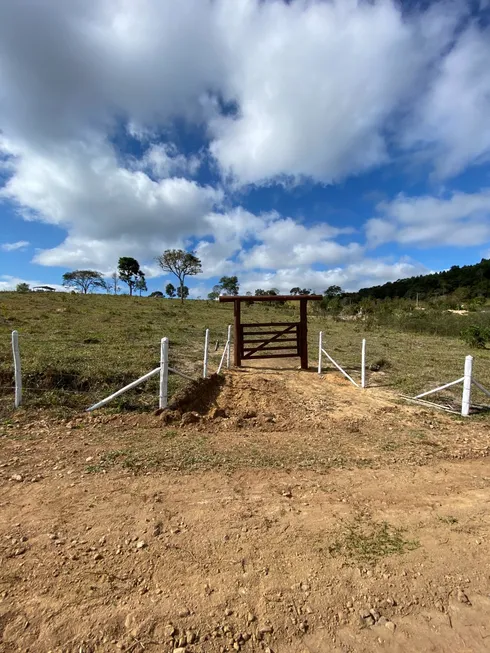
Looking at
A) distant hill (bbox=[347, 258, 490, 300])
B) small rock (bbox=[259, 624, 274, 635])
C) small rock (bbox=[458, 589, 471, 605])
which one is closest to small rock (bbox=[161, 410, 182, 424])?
small rock (bbox=[259, 624, 274, 635])

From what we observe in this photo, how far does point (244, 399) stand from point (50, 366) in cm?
436

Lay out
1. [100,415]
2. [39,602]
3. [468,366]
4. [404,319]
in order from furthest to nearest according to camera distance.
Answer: [404,319]
[468,366]
[100,415]
[39,602]

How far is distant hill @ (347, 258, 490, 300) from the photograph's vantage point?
51.4 metres

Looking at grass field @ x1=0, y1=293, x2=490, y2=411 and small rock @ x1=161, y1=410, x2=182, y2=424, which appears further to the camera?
grass field @ x1=0, y1=293, x2=490, y2=411

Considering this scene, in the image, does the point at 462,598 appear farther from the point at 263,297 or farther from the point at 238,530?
the point at 263,297

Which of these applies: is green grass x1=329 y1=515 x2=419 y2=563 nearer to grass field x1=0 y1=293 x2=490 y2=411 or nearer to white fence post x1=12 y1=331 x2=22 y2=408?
grass field x1=0 y1=293 x2=490 y2=411

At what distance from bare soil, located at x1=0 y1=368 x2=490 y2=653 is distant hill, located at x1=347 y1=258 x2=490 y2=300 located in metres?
47.9

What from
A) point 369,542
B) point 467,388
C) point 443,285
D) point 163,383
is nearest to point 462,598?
point 369,542

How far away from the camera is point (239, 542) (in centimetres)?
293

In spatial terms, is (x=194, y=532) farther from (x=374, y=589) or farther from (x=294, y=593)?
(x=374, y=589)

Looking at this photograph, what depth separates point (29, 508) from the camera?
3369 millimetres

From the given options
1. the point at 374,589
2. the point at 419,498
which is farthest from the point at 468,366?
the point at 374,589

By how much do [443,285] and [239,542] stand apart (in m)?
67.7

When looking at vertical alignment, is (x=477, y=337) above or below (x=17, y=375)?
below
